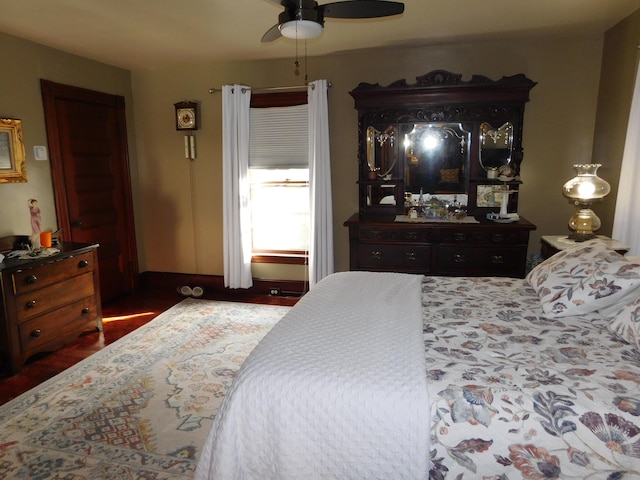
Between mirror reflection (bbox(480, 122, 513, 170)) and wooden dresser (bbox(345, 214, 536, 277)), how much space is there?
577 mm

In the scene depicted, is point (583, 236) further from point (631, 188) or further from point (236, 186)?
point (236, 186)

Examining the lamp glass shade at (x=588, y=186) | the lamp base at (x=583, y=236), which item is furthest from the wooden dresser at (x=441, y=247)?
the lamp glass shade at (x=588, y=186)

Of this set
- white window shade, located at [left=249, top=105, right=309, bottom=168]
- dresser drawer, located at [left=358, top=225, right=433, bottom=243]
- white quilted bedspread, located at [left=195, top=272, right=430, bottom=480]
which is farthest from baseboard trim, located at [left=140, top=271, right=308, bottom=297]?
white quilted bedspread, located at [left=195, top=272, right=430, bottom=480]

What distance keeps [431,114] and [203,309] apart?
9.39ft

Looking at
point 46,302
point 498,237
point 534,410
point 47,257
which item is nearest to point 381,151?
point 498,237

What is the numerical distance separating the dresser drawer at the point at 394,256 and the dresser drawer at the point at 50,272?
2324mm

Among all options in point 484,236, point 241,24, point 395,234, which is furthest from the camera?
point 395,234

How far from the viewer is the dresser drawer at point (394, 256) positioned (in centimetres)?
383

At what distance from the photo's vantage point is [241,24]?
325 cm

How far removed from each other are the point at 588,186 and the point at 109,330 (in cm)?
401

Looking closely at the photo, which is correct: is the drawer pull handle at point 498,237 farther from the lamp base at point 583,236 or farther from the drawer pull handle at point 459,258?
the lamp base at point 583,236

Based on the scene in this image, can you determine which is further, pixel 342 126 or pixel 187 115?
pixel 187 115

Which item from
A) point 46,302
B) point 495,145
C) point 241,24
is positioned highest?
point 241,24

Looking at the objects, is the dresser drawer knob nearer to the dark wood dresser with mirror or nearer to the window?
the dark wood dresser with mirror
